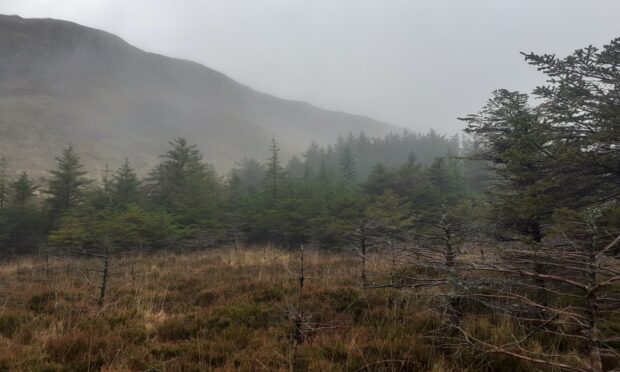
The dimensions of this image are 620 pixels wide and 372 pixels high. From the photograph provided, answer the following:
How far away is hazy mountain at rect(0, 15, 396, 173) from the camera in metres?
65.5

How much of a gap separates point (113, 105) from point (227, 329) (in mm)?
111213

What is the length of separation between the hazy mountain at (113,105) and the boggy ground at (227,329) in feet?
174

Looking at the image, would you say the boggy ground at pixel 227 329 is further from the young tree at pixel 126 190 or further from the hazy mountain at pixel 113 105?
the hazy mountain at pixel 113 105

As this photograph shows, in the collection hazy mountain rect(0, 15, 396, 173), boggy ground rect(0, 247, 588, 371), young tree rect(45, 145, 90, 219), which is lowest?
boggy ground rect(0, 247, 588, 371)

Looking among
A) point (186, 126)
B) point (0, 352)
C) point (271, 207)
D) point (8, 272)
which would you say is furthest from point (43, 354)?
point (186, 126)

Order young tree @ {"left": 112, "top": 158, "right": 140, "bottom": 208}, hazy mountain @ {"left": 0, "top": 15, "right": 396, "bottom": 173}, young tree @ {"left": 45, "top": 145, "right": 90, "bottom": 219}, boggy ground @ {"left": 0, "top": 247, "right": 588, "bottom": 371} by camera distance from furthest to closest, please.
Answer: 1. hazy mountain @ {"left": 0, "top": 15, "right": 396, "bottom": 173}
2. young tree @ {"left": 112, "top": 158, "right": 140, "bottom": 208}
3. young tree @ {"left": 45, "top": 145, "right": 90, "bottom": 219}
4. boggy ground @ {"left": 0, "top": 247, "right": 588, "bottom": 371}

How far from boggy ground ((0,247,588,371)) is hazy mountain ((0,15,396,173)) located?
53074 millimetres

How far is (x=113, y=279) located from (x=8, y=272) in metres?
5.59

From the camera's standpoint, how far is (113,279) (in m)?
9.64

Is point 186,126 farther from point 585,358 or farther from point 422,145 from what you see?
point 585,358

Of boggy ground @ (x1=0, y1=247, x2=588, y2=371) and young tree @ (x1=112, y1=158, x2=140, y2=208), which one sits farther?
young tree @ (x1=112, y1=158, x2=140, y2=208)

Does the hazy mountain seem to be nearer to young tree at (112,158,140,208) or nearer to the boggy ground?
young tree at (112,158,140,208)

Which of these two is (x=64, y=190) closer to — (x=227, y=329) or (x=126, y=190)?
(x=126, y=190)

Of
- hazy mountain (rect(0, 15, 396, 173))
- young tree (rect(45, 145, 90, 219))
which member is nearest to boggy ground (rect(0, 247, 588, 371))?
young tree (rect(45, 145, 90, 219))
